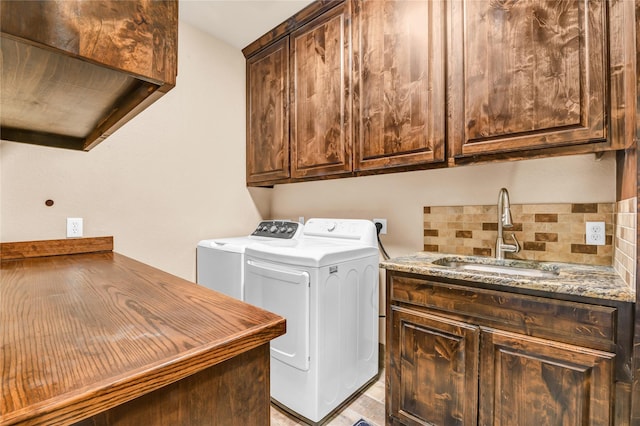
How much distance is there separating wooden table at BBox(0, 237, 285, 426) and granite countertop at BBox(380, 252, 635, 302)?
3.13 feet

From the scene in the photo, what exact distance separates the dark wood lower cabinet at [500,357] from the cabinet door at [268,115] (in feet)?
4.66

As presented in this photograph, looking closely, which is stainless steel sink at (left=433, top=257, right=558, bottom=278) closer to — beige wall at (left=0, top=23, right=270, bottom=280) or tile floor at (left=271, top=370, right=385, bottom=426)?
tile floor at (left=271, top=370, right=385, bottom=426)

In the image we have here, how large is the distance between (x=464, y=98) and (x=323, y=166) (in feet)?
3.16

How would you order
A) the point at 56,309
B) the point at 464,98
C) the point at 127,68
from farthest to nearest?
1. the point at 464,98
2. the point at 56,309
3. the point at 127,68

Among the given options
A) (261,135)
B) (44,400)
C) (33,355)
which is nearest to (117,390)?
(44,400)

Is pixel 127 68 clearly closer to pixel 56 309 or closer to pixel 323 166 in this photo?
pixel 56 309

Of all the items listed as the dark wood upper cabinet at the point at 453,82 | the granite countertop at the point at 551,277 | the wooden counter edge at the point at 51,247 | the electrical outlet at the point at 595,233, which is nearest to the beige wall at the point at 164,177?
the wooden counter edge at the point at 51,247

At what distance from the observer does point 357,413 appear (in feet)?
5.74

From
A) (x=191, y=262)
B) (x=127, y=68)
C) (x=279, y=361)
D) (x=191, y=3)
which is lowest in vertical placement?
(x=279, y=361)

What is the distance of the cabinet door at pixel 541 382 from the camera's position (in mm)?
1033

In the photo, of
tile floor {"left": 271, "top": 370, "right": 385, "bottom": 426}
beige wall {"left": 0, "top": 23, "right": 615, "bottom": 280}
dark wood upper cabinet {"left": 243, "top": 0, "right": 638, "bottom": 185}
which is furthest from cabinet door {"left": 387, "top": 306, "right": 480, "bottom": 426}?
dark wood upper cabinet {"left": 243, "top": 0, "right": 638, "bottom": 185}

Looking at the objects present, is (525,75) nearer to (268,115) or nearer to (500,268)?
(500,268)

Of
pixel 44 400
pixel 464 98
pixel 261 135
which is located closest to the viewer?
pixel 44 400

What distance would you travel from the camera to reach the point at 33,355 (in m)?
0.48
